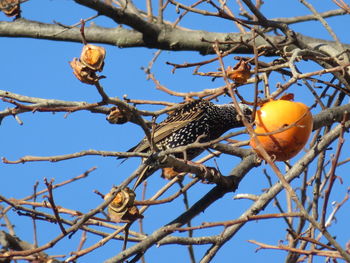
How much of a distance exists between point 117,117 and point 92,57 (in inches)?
16.0

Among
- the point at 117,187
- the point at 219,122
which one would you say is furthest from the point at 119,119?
the point at 219,122

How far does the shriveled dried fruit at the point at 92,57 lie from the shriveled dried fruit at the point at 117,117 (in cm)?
36

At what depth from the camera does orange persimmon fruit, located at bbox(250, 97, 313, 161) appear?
2639 millimetres

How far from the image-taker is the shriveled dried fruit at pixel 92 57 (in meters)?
2.21

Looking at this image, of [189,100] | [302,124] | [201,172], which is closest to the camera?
[302,124]

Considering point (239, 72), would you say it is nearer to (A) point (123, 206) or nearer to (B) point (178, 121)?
(A) point (123, 206)

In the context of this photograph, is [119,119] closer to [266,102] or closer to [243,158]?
[266,102]

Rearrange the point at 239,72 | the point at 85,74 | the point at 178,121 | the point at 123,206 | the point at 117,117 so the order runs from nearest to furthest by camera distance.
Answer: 1. the point at 85,74
2. the point at 117,117
3. the point at 239,72
4. the point at 123,206
5. the point at 178,121

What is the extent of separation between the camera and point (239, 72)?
105 inches

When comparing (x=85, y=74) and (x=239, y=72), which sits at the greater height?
(x=239, y=72)

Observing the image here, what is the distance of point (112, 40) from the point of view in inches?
191

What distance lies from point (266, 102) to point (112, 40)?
7.41ft

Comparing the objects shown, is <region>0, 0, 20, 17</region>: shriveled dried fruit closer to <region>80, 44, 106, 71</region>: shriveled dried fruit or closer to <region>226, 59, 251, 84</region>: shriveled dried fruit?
<region>226, 59, 251, 84</region>: shriveled dried fruit

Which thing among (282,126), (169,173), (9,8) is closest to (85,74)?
(282,126)
